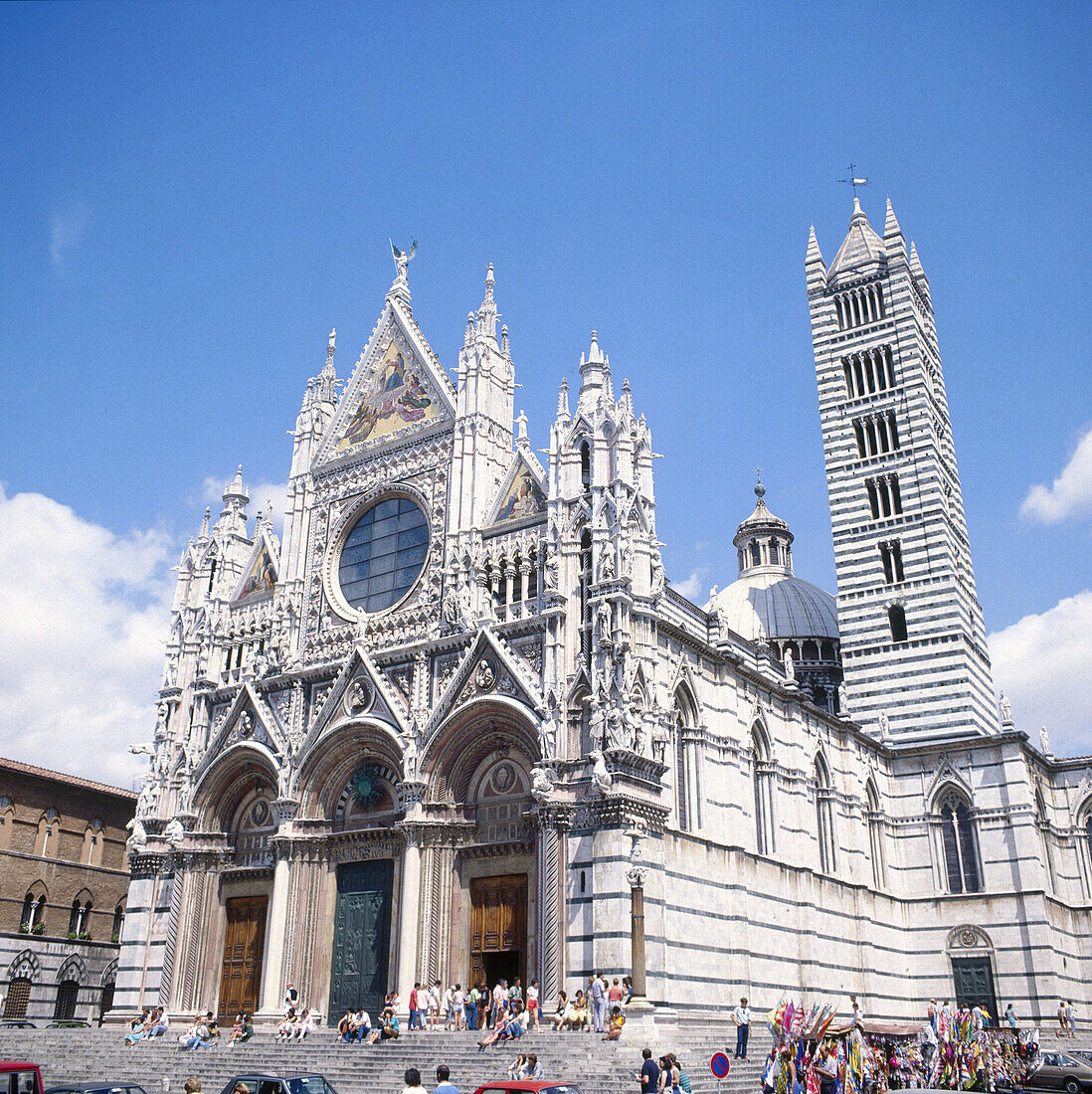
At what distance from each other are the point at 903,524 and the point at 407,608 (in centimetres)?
2102

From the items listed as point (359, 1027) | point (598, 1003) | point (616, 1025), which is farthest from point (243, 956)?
point (616, 1025)

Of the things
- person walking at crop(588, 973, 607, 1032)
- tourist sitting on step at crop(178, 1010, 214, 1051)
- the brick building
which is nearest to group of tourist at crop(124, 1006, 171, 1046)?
tourist sitting on step at crop(178, 1010, 214, 1051)

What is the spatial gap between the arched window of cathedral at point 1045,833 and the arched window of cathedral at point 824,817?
7355mm

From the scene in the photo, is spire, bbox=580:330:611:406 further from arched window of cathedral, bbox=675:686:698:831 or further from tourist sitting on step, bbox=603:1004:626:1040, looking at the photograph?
tourist sitting on step, bbox=603:1004:626:1040

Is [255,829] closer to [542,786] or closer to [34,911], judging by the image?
[34,911]

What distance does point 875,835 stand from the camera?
38.2 m

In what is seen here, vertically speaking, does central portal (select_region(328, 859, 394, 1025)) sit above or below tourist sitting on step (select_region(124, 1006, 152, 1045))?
above

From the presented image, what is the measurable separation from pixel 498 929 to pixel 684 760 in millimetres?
6450

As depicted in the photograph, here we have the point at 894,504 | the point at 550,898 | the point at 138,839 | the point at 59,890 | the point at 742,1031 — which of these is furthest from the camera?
the point at 894,504

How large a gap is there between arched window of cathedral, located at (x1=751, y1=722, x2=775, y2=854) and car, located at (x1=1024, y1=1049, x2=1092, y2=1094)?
8.84m

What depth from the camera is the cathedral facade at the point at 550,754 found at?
25.8m

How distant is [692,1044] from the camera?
2255 cm

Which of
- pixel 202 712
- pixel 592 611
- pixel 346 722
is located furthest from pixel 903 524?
pixel 202 712

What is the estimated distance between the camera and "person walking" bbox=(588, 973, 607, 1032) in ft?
72.5
